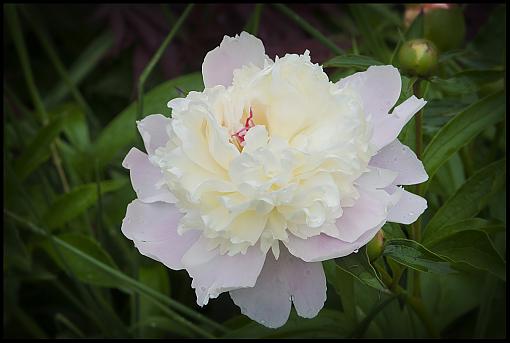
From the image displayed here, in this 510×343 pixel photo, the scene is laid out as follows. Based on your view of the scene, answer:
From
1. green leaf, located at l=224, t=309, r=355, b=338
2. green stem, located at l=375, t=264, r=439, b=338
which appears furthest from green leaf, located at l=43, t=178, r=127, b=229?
green stem, located at l=375, t=264, r=439, b=338

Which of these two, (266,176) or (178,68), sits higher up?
(266,176)

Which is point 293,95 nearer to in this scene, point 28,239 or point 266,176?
point 266,176

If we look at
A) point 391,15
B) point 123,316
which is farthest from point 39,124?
point 391,15

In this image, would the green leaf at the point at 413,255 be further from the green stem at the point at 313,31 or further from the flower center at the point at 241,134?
the green stem at the point at 313,31

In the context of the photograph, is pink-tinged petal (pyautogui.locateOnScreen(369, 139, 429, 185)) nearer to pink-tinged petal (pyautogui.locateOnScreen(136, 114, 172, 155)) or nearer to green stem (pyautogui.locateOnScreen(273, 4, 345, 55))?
pink-tinged petal (pyautogui.locateOnScreen(136, 114, 172, 155))

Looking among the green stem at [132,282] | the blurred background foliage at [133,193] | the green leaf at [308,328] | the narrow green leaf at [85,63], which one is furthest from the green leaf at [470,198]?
the narrow green leaf at [85,63]

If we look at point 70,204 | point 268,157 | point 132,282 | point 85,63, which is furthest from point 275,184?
point 85,63
